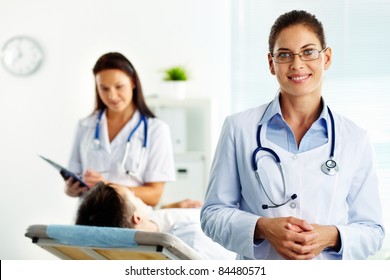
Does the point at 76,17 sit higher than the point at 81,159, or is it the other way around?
the point at 76,17

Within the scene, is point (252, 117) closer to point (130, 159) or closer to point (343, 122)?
point (343, 122)

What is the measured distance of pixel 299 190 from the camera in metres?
0.98

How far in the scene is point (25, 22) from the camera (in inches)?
66.7

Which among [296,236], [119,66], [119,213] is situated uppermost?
[119,66]

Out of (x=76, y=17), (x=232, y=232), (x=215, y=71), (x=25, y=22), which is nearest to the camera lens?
(x=232, y=232)

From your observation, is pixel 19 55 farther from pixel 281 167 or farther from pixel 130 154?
pixel 281 167

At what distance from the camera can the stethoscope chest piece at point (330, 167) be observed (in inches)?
37.9

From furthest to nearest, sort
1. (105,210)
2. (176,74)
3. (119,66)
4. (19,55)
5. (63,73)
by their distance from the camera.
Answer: (176,74)
(63,73)
(119,66)
(19,55)
(105,210)

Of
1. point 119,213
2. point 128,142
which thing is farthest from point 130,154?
point 119,213

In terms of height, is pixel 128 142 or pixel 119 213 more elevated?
pixel 128 142

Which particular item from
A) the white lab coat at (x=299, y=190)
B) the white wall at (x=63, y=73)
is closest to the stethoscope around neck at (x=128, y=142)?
the white wall at (x=63, y=73)

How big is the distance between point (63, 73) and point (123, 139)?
1.81ft
